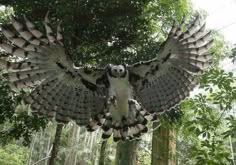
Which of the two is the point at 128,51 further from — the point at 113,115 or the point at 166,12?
the point at 113,115

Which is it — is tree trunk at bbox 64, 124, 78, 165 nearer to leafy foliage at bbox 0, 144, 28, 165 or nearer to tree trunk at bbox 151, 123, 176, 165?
leafy foliage at bbox 0, 144, 28, 165

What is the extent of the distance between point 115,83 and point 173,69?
2.80 ft

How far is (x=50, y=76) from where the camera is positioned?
4363 millimetres

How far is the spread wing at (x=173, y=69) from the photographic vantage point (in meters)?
4.42

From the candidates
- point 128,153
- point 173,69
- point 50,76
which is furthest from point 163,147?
point 50,76

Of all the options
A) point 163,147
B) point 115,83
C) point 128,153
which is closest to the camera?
point 115,83

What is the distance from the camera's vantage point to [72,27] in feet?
16.6

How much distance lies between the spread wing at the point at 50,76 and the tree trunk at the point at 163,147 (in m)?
2.28

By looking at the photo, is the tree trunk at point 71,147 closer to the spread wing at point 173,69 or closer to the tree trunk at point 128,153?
the tree trunk at point 128,153

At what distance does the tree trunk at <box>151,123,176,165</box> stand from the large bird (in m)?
1.99

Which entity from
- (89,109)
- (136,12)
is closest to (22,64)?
(89,109)

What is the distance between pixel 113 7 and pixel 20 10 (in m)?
1.39

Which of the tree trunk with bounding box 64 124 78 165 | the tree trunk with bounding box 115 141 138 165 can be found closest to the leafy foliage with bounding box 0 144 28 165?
the tree trunk with bounding box 64 124 78 165

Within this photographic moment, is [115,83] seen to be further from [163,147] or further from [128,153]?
[163,147]
